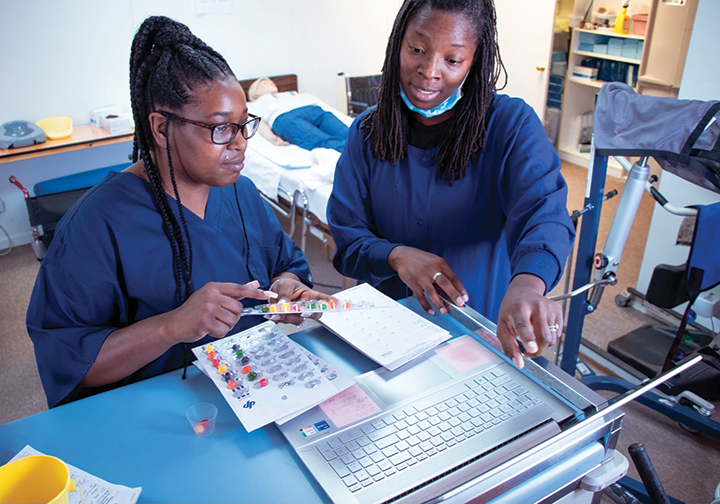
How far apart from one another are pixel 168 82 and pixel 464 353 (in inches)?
30.7

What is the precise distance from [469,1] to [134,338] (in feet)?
3.05

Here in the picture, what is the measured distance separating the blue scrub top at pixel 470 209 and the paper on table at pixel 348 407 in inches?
13.7

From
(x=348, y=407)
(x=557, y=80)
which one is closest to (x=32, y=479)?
(x=348, y=407)

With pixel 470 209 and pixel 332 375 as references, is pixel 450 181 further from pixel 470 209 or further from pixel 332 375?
pixel 332 375

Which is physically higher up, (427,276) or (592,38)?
(592,38)

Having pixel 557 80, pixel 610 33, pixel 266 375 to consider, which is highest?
pixel 610 33

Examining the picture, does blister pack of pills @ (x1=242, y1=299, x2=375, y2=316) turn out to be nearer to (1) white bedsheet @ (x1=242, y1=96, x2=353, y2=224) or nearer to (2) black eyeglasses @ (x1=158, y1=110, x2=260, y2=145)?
(2) black eyeglasses @ (x1=158, y1=110, x2=260, y2=145)

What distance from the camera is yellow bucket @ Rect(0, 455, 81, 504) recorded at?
0.69 metres

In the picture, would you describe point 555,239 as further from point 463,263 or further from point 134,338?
point 134,338

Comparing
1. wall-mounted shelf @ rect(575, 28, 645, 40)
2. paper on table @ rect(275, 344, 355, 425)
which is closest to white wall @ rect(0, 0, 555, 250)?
wall-mounted shelf @ rect(575, 28, 645, 40)

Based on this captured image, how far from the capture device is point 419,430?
85 centimetres

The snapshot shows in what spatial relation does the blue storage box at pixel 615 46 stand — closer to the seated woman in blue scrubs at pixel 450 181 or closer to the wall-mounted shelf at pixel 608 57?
the wall-mounted shelf at pixel 608 57

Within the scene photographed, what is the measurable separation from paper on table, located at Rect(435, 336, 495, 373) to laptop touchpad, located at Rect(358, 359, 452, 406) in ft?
0.12

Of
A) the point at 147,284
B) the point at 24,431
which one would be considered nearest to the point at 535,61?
the point at 147,284
